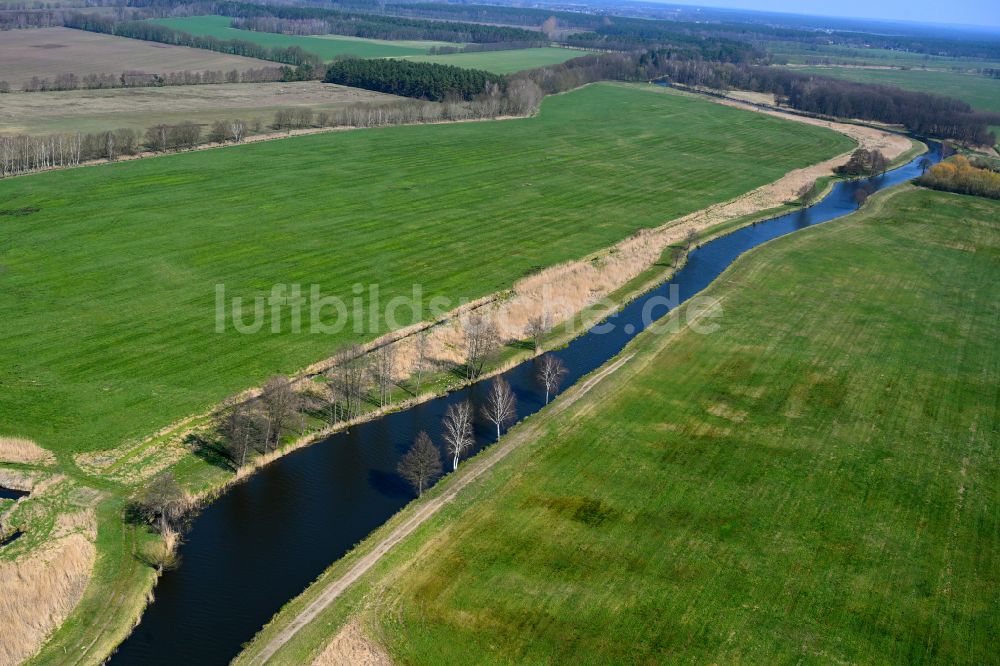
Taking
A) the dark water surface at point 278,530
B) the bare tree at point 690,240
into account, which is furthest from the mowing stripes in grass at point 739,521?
the bare tree at point 690,240

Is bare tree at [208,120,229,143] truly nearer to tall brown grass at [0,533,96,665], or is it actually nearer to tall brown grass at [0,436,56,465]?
tall brown grass at [0,436,56,465]

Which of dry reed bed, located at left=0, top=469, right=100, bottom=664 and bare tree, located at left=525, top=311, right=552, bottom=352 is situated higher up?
bare tree, located at left=525, top=311, right=552, bottom=352

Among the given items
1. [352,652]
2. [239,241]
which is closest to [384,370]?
[352,652]

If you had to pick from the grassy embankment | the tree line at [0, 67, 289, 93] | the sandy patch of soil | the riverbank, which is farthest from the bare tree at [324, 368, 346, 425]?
the tree line at [0, 67, 289, 93]

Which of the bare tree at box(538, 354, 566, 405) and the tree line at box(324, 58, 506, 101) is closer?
the bare tree at box(538, 354, 566, 405)

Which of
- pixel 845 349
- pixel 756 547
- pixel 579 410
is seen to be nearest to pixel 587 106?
pixel 845 349

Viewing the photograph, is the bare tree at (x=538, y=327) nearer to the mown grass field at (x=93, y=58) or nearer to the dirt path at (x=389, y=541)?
the dirt path at (x=389, y=541)
